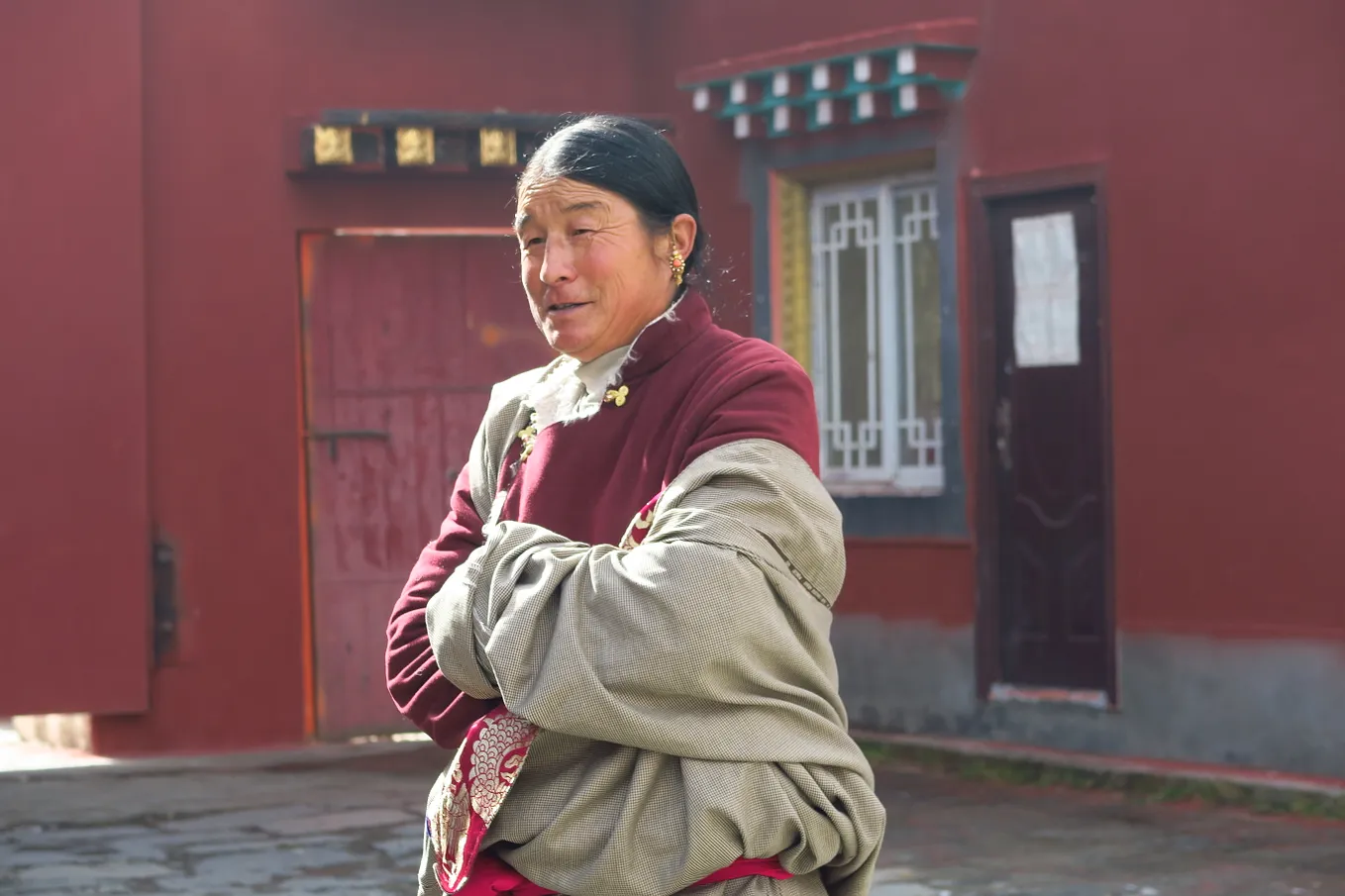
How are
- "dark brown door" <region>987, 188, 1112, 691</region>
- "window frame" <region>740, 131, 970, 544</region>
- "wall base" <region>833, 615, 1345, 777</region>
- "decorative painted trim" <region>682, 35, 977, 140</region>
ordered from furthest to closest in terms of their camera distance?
1. "window frame" <region>740, 131, 970, 544</region>
2. "decorative painted trim" <region>682, 35, 977, 140</region>
3. "dark brown door" <region>987, 188, 1112, 691</region>
4. "wall base" <region>833, 615, 1345, 777</region>

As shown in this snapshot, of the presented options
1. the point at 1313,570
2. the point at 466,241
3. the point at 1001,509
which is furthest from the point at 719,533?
the point at 466,241

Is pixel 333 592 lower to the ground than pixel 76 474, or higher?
lower

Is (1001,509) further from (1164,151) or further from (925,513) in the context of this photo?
(1164,151)

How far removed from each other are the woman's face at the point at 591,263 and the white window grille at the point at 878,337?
6360mm

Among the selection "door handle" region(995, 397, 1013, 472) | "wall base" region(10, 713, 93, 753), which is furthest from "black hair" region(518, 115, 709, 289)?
"wall base" region(10, 713, 93, 753)

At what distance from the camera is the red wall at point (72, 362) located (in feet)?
26.1

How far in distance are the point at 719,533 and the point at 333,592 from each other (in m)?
6.87

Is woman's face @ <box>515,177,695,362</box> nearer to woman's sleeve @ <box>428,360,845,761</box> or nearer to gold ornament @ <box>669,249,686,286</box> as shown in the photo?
gold ornament @ <box>669,249,686,286</box>

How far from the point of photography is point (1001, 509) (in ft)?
26.5

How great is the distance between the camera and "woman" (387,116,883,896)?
6.02ft

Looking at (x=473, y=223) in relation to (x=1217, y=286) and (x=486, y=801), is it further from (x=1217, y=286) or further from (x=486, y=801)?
(x=486, y=801)

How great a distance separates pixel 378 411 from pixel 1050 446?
Answer: 2887 millimetres

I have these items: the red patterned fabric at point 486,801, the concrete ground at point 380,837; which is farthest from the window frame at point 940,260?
the red patterned fabric at point 486,801

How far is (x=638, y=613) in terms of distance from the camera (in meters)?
1.83
